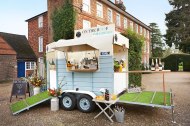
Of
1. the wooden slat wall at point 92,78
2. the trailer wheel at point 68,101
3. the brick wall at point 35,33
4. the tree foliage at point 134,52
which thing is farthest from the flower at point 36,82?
the brick wall at point 35,33

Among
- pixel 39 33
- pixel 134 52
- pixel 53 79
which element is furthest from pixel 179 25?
pixel 53 79

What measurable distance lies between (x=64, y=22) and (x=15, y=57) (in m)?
8.90

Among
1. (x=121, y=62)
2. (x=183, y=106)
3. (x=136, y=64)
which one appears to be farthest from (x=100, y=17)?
(x=183, y=106)

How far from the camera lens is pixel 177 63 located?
3319 centimetres

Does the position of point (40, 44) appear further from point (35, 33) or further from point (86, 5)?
point (86, 5)

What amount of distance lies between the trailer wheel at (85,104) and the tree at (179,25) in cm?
2702

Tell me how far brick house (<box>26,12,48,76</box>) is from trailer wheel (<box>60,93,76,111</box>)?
16801mm

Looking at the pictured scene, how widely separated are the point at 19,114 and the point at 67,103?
72.9 inches

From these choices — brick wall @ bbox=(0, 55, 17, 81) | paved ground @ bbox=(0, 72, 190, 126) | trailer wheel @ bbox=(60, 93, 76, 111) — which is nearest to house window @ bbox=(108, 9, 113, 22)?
brick wall @ bbox=(0, 55, 17, 81)

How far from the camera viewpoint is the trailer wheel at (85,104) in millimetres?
7191

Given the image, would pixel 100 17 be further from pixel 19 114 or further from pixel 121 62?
pixel 19 114

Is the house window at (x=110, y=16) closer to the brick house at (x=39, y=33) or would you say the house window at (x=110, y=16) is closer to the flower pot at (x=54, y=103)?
the brick house at (x=39, y=33)

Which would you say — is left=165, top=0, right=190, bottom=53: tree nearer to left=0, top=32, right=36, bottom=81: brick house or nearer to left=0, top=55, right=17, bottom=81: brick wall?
left=0, top=32, right=36, bottom=81: brick house

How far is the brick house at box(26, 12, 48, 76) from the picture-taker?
23703mm
